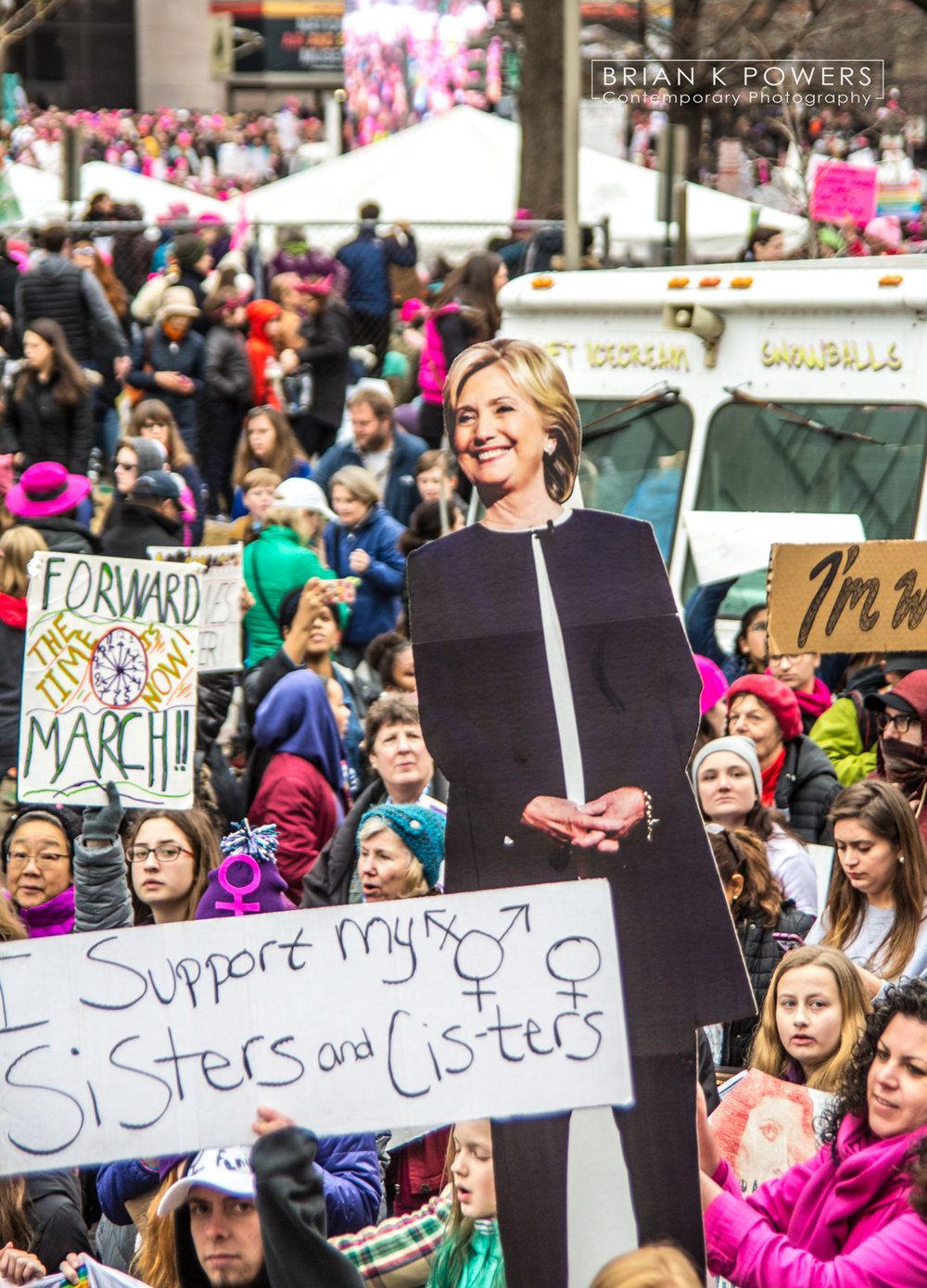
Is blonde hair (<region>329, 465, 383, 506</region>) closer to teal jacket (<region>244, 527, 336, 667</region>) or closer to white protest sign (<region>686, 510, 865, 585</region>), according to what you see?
teal jacket (<region>244, 527, 336, 667</region>)

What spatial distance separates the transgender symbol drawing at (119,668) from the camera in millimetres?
4676

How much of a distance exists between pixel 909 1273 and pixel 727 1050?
1.69 m

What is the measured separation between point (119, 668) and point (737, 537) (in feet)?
9.49

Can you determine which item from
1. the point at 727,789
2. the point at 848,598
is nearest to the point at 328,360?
the point at 727,789

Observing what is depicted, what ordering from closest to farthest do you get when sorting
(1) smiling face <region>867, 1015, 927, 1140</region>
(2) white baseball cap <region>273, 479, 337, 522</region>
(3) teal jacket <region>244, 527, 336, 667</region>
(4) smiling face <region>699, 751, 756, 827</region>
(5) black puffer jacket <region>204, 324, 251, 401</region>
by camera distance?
1. (1) smiling face <region>867, 1015, 927, 1140</region>
2. (4) smiling face <region>699, 751, 756, 827</region>
3. (3) teal jacket <region>244, 527, 336, 667</region>
4. (2) white baseball cap <region>273, 479, 337, 522</region>
5. (5) black puffer jacket <region>204, 324, 251, 401</region>

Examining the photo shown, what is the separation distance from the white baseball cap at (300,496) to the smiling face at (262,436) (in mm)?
1338

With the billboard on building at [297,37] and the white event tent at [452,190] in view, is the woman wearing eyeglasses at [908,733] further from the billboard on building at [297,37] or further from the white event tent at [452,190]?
the billboard on building at [297,37]

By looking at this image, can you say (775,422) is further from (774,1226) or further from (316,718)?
(774,1226)

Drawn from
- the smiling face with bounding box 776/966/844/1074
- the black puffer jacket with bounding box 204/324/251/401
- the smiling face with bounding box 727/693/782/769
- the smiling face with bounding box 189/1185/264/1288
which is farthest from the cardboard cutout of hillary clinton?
the black puffer jacket with bounding box 204/324/251/401

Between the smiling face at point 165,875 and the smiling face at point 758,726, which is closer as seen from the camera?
the smiling face at point 165,875

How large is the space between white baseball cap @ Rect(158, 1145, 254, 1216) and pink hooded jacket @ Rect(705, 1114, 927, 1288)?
835 millimetres

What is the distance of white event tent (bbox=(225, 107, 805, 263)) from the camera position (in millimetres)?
18641

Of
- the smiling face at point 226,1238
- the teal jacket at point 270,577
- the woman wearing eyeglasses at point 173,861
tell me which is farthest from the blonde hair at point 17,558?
the smiling face at point 226,1238

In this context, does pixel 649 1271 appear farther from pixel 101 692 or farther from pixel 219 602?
pixel 219 602
